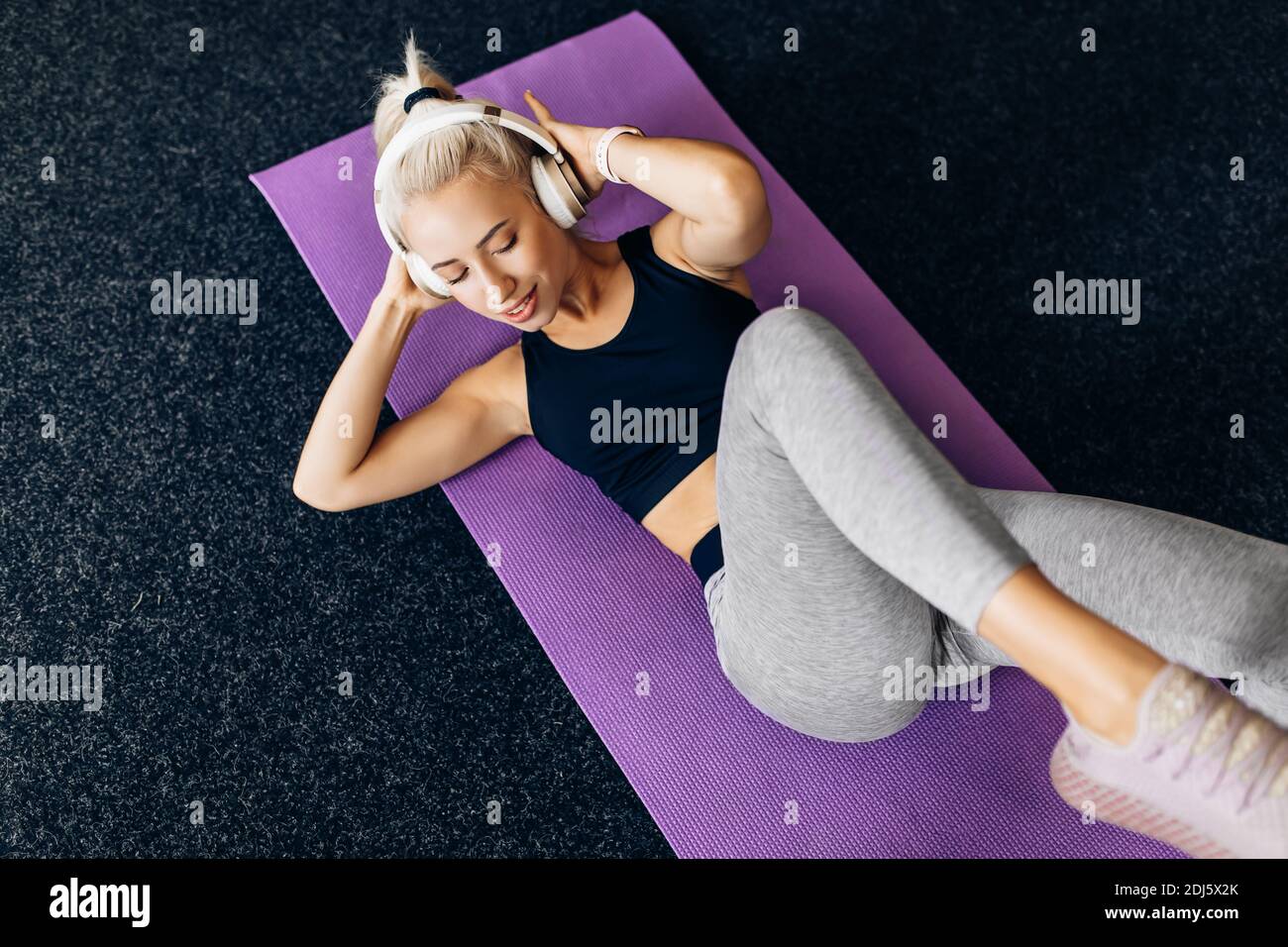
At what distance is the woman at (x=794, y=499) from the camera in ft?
2.86

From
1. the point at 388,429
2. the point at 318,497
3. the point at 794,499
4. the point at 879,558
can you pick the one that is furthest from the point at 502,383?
the point at 879,558

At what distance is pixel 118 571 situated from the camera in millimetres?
1651

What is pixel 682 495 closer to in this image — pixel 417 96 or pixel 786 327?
pixel 786 327

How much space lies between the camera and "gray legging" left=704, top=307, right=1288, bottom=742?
0.90 m

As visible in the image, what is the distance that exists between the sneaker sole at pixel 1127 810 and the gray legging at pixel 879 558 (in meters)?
0.20

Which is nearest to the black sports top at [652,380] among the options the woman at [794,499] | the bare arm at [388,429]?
the woman at [794,499]

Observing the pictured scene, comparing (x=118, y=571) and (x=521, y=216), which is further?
(x=118, y=571)

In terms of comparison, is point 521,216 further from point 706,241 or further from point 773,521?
point 773,521

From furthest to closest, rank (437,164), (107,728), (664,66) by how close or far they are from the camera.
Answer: (664,66)
(107,728)
(437,164)

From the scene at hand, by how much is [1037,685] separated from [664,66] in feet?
3.94

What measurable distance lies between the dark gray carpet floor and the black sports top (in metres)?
0.37

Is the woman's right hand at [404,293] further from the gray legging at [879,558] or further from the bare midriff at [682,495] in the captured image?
the gray legging at [879,558]
